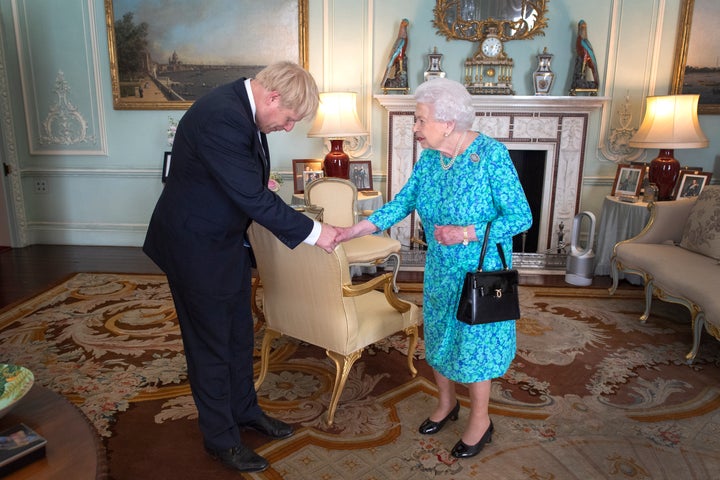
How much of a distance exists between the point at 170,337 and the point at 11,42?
414 cm

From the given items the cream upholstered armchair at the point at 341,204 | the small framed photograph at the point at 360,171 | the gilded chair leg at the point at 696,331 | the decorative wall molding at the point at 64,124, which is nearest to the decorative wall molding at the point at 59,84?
the decorative wall molding at the point at 64,124

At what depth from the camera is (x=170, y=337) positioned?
11.3 ft

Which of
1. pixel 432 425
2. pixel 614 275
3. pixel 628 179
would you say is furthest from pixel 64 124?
pixel 628 179

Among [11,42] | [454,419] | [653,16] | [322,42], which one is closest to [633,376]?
[454,419]

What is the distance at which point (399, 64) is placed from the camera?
4.97 m

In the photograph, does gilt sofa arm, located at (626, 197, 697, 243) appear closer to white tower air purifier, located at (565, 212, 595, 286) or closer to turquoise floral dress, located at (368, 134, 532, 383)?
white tower air purifier, located at (565, 212, 595, 286)

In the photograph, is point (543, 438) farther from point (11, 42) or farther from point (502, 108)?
point (11, 42)

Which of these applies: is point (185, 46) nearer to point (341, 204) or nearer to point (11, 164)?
point (11, 164)

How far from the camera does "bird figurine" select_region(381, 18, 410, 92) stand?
4.93 metres

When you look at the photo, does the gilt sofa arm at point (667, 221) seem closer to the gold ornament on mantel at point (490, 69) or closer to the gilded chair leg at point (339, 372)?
the gold ornament on mantel at point (490, 69)

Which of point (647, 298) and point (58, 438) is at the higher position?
point (58, 438)

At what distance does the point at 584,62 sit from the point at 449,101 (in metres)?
3.50

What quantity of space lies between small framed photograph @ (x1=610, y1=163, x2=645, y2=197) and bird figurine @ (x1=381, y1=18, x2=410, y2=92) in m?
2.12

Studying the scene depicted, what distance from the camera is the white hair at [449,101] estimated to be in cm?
193
